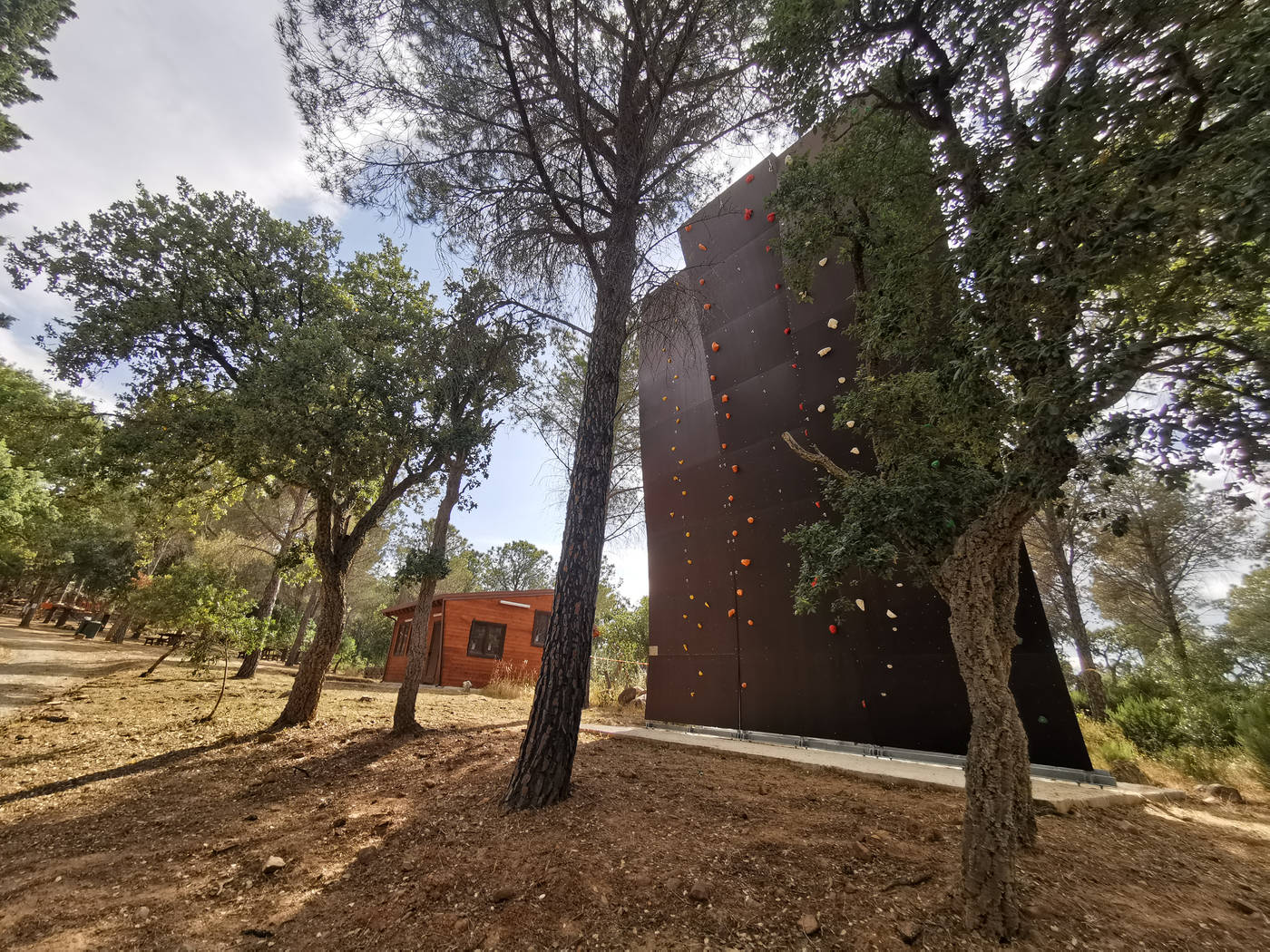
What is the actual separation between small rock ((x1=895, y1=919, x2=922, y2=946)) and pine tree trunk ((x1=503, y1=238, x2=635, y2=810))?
220cm

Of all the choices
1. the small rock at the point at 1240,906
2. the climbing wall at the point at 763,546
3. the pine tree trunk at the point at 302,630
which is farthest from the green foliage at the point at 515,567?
the small rock at the point at 1240,906

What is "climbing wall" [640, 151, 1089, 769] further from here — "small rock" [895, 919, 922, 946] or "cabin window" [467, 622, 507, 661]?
"cabin window" [467, 622, 507, 661]

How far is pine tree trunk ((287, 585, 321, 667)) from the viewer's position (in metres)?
16.6

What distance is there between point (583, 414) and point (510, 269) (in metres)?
2.43

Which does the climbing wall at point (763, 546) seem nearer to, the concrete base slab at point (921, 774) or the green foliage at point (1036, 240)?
the concrete base slab at point (921, 774)

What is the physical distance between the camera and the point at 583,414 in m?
4.52

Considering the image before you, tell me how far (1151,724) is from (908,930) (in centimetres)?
774

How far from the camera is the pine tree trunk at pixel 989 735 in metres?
2.12

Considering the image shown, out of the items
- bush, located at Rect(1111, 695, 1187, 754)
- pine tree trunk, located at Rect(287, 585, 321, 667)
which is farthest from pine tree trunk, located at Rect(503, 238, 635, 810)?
pine tree trunk, located at Rect(287, 585, 321, 667)

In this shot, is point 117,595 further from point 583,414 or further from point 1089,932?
point 1089,932

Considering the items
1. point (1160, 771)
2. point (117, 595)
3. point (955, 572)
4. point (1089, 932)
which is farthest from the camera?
point (117, 595)

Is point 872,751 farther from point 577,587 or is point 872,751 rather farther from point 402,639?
point 402,639

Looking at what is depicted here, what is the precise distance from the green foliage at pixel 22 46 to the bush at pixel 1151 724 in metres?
24.9

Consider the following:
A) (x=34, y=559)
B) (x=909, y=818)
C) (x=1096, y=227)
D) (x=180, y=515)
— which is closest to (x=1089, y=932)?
(x=909, y=818)
